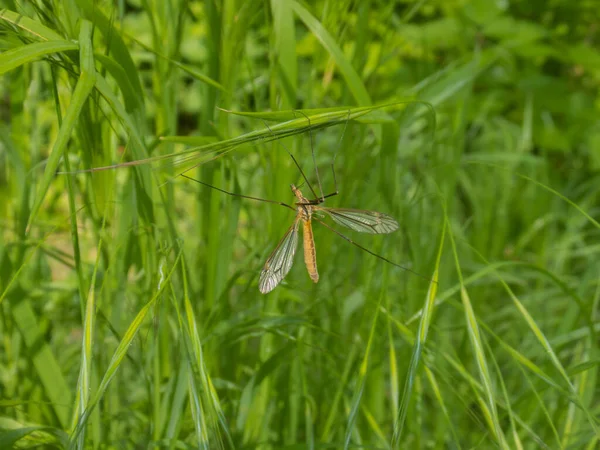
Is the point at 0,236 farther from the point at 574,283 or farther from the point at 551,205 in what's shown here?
the point at 551,205

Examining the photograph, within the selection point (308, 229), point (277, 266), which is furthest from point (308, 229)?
point (277, 266)

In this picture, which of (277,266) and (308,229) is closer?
(277,266)

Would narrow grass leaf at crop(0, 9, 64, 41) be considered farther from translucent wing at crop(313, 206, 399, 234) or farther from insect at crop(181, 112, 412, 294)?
translucent wing at crop(313, 206, 399, 234)

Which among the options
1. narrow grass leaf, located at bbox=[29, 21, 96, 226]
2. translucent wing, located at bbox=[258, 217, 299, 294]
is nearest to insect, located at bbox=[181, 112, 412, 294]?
translucent wing, located at bbox=[258, 217, 299, 294]

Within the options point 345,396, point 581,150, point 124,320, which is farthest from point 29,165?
point 581,150

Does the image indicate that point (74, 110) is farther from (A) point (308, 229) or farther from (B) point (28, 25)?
(A) point (308, 229)

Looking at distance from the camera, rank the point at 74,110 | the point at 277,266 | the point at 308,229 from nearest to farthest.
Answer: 1. the point at 74,110
2. the point at 277,266
3. the point at 308,229

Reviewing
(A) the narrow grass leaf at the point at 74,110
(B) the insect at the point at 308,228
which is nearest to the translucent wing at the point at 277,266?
(B) the insect at the point at 308,228
